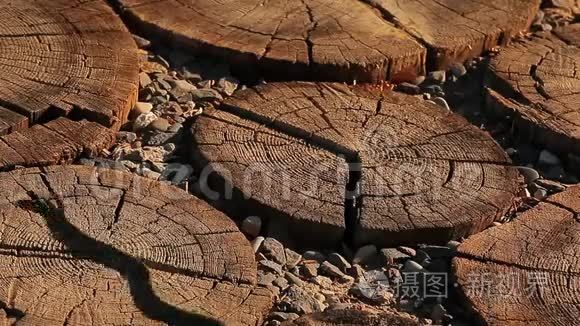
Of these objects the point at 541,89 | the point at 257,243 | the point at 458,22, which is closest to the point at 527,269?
the point at 257,243

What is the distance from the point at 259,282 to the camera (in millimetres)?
3504

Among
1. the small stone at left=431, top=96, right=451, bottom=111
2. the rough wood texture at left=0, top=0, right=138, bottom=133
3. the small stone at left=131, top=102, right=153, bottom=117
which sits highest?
the rough wood texture at left=0, top=0, right=138, bottom=133

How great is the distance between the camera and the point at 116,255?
11.1ft

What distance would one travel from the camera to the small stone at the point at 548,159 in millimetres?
4154

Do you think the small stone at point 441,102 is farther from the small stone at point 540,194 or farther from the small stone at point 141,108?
the small stone at point 141,108

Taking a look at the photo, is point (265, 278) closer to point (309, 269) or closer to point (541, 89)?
point (309, 269)

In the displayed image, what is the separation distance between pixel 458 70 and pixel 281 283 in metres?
1.45

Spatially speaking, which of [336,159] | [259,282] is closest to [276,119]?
[336,159]

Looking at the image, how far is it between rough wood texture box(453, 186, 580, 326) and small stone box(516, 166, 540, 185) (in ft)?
0.88

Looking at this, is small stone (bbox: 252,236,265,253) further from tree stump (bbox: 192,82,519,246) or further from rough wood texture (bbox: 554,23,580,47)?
rough wood texture (bbox: 554,23,580,47)

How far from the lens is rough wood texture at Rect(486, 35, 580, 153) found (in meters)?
4.21

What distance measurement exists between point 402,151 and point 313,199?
0.40 meters

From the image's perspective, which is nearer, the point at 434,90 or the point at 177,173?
the point at 177,173

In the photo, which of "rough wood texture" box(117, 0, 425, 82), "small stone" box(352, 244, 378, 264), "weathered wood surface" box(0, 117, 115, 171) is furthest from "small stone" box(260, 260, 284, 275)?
"rough wood texture" box(117, 0, 425, 82)
